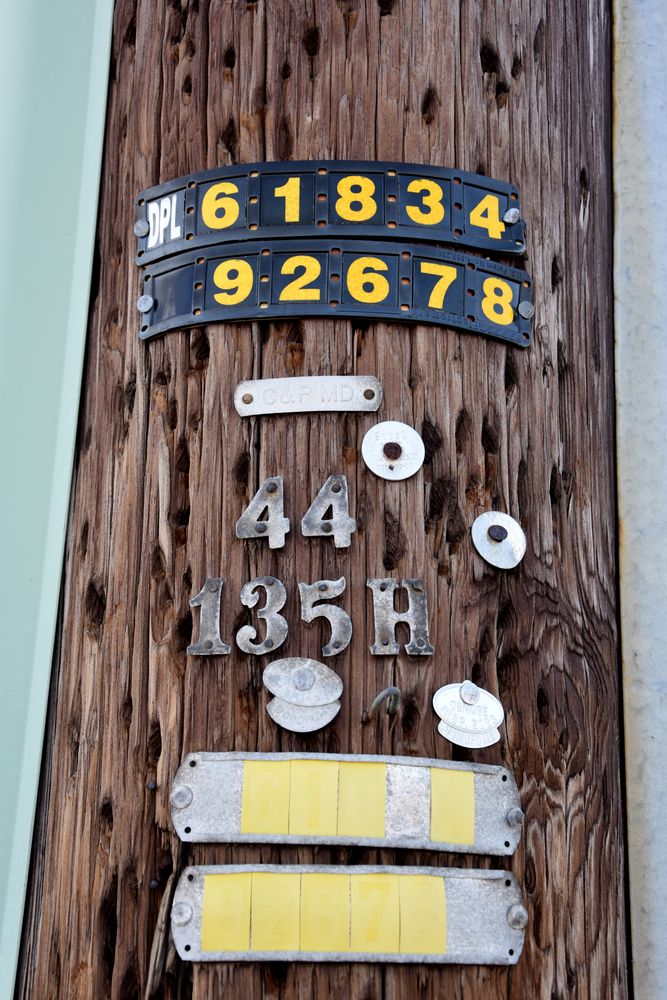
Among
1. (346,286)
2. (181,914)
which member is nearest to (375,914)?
(181,914)

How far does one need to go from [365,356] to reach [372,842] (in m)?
1.15

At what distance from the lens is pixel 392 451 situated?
2871mm

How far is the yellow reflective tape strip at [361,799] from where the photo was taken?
2607 millimetres

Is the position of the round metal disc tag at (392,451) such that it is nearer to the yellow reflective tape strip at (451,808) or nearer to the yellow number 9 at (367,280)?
the yellow number 9 at (367,280)

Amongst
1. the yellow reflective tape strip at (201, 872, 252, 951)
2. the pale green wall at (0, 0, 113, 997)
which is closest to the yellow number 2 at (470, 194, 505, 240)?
the pale green wall at (0, 0, 113, 997)

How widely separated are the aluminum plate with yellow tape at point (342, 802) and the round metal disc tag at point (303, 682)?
0.13 meters

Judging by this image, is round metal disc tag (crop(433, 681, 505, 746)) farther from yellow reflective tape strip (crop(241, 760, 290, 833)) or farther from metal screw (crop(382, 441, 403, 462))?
metal screw (crop(382, 441, 403, 462))

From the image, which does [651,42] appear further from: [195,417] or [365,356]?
[195,417]

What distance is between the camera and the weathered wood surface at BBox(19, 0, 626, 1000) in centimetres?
269

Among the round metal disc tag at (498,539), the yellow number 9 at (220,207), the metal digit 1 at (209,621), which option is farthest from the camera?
the yellow number 9 at (220,207)

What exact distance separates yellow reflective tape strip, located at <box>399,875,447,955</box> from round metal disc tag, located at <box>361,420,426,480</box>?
36.4 inches

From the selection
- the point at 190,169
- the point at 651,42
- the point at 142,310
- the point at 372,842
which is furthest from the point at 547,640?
the point at 651,42

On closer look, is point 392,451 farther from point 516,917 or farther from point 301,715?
point 516,917

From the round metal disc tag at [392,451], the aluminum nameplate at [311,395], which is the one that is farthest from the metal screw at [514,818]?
the aluminum nameplate at [311,395]
